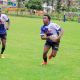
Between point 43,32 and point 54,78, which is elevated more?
point 43,32

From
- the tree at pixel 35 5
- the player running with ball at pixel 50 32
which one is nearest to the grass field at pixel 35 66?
the player running with ball at pixel 50 32

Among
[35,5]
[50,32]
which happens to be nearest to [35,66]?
[50,32]

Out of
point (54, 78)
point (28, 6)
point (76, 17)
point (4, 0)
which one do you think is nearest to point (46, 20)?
point (54, 78)

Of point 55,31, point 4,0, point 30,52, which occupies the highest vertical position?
point 55,31

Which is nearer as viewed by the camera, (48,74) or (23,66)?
(48,74)

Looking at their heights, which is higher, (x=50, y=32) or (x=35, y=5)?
(x=50, y=32)

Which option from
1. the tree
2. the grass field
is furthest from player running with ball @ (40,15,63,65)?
the tree

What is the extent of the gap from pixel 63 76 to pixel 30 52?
633 cm

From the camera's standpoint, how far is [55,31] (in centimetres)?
1402

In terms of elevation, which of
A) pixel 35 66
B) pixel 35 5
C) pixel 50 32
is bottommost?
pixel 35 5

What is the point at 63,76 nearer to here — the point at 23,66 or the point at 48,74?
the point at 48,74

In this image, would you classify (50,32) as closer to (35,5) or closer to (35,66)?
(35,66)

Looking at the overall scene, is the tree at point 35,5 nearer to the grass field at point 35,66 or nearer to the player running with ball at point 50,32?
the grass field at point 35,66

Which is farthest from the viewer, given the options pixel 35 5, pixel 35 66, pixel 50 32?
pixel 35 5
